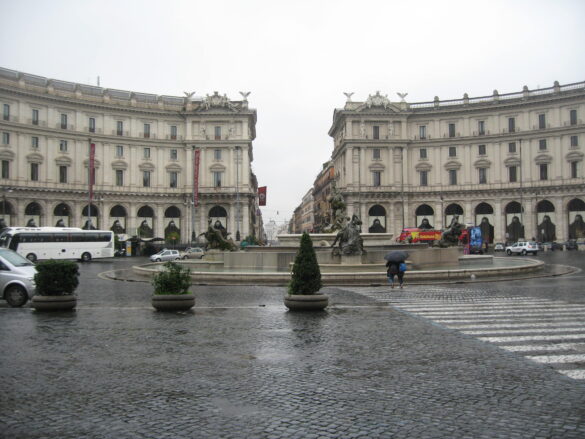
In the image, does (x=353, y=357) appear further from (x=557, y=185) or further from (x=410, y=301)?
(x=557, y=185)

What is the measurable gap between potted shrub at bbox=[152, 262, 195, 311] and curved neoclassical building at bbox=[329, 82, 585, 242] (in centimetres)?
6383

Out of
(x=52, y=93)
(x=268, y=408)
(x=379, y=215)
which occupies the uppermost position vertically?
(x=52, y=93)

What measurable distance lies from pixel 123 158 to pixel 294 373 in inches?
2789

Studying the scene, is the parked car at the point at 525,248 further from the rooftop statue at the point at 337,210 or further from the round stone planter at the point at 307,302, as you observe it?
the round stone planter at the point at 307,302

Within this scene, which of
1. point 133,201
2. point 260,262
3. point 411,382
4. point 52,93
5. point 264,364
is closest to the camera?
point 411,382

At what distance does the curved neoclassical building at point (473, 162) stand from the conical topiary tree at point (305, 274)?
206 feet

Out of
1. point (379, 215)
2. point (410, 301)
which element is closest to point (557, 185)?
point (379, 215)

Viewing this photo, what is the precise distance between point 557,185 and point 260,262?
2292 inches

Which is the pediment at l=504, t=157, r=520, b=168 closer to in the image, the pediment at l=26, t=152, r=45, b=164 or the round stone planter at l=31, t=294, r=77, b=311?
the pediment at l=26, t=152, r=45, b=164

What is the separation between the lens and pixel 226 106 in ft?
256

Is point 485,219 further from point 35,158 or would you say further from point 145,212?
point 35,158

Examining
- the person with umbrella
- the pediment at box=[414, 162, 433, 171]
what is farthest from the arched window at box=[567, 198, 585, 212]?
the person with umbrella

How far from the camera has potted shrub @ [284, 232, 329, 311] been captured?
1354cm

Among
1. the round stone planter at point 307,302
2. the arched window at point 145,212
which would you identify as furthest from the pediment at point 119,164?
the round stone planter at point 307,302
